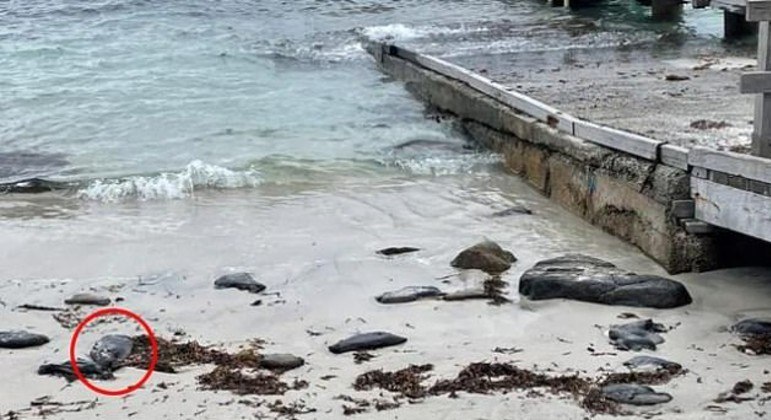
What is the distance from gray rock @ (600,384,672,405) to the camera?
15.4 feet

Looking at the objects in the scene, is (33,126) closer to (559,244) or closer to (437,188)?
(437,188)

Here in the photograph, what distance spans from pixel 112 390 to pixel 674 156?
4.01m

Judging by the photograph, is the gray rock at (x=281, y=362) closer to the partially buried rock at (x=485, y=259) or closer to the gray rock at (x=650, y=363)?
the gray rock at (x=650, y=363)

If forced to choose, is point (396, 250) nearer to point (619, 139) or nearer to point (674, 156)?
point (619, 139)

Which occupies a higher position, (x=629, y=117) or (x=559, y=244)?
(x=629, y=117)

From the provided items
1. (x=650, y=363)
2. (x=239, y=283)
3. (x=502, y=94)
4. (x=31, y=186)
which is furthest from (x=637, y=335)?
(x=31, y=186)

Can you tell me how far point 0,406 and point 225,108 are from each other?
9590 mm

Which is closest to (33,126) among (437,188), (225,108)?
(225,108)

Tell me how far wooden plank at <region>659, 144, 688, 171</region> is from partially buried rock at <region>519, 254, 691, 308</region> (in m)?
0.81

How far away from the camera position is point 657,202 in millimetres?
6977

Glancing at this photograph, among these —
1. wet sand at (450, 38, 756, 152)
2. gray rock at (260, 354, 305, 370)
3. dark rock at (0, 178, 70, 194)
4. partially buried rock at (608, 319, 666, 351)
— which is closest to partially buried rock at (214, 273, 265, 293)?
gray rock at (260, 354, 305, 370)

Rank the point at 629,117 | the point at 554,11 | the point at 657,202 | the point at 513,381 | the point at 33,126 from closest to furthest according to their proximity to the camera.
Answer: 1. the point at 513,381
2. the point at 657,202
3. the point at 629,117
4. the point at 33,126
5. the point at 554,11

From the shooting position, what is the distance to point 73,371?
5164 mm

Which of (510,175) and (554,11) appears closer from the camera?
(510,175)
